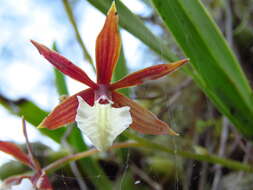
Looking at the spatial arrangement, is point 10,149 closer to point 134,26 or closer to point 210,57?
point 134,26

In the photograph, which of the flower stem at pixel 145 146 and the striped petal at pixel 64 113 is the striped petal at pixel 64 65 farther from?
the flower stem at pixel 145 146

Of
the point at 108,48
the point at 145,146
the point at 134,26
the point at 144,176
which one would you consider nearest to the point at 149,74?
the point at 108,48

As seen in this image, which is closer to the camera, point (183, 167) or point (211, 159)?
point (211, 159)

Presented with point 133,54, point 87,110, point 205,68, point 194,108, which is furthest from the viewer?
point 194,108

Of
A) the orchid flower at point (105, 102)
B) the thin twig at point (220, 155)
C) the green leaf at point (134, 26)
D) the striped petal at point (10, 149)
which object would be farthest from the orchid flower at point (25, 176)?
the thin twig at point (220, 155)

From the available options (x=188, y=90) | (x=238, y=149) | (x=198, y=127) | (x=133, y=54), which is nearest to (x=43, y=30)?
(x=133, y=54)

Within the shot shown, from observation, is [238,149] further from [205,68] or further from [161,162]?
[205,68]

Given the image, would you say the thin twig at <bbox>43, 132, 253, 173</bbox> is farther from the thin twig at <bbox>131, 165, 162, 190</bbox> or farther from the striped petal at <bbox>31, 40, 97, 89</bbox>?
the thin twig at <bbox>131, 165, 162, 190</bbox>
